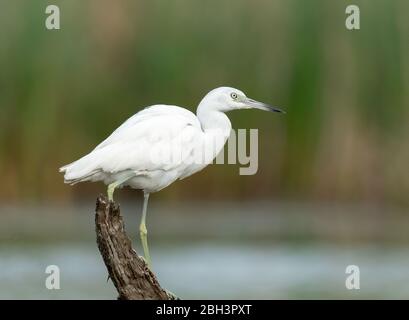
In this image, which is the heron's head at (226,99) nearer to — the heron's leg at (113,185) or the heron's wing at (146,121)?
the heron's wing at (146,121)

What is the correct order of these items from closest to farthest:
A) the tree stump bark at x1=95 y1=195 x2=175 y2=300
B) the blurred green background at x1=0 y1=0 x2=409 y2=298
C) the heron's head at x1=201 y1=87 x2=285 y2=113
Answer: the tree stump bark at x1=95 y1=195 x2=175 y2=300, the heron's head at x1=201 y1=87 x2=285 y2=113, the blurred green background at x1=0 y1=0 x2=409 y2=298

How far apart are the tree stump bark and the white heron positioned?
0.56m

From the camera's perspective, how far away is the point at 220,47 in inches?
416

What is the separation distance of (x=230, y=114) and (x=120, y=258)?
4.47 meters

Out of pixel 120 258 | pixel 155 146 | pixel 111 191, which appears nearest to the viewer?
pixel 120 258

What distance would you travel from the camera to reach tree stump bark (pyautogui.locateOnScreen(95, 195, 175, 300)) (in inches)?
223

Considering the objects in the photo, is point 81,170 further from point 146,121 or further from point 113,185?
point 146,121

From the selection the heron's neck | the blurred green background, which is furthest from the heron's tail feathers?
the blurred green background

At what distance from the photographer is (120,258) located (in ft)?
18.8

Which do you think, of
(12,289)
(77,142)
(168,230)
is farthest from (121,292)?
(168,230)

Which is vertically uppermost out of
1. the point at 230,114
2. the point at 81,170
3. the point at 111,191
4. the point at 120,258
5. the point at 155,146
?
the point at 230,114

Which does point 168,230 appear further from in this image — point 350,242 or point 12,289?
point 12,289

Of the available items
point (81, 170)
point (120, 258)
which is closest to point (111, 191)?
point (81, 170)

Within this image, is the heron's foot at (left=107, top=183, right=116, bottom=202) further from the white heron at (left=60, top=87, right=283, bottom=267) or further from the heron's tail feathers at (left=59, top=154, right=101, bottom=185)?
the heron's tail feathers at (left=59, top=154, right=101, bottom=185)
